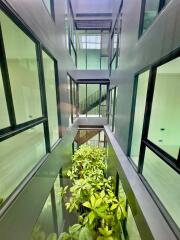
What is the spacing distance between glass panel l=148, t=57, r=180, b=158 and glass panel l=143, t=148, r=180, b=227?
299 mm

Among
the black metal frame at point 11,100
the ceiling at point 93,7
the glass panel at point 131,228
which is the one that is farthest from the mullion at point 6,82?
the ceiling at point 93,7

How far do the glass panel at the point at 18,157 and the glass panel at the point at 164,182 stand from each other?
1.74 meters

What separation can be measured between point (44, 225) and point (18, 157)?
5.03 ft

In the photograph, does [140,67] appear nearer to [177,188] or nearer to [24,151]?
[177,188]

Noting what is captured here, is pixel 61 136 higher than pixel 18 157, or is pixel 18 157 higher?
pixel 18 157

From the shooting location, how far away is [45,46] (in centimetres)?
266

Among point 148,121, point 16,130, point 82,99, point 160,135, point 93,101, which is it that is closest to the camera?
point 16,130

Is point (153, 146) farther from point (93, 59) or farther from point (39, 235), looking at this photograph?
point (93, 59)

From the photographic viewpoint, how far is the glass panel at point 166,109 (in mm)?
2424

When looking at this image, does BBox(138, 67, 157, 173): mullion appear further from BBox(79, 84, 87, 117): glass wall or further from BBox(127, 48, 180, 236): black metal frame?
BBox(79, 84, 87, 117): glass wall

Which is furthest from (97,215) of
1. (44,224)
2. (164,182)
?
(44,224)

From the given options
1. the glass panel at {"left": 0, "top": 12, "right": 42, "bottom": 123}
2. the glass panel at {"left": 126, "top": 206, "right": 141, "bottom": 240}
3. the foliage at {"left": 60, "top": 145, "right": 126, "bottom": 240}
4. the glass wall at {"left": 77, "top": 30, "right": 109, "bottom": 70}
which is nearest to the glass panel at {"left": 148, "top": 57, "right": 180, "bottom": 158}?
the foliage at {"left": 60, "top": 145, "right": 126, "bottom": 240}

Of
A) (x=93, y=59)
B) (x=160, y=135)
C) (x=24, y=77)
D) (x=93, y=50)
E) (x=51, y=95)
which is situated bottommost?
(x=160, y=135)

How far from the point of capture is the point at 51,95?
325cm
